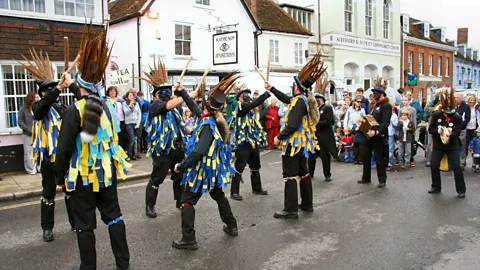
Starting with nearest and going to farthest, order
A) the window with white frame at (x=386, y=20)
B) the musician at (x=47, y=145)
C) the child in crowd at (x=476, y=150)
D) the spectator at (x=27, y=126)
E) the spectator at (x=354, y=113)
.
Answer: the musician at (x=47, y=145) → the spectator at (x=27, y=126) → the child in crowd at (x=476, y=150) → the spectator at (x=354, y=113) → the window with white frame at (x=386, y=20)

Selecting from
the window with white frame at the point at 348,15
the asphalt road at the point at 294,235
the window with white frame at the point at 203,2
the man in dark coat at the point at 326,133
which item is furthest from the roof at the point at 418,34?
the asphalt road at the point at 294,235

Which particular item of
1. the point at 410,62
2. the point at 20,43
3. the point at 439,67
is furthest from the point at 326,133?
the point at 439,67

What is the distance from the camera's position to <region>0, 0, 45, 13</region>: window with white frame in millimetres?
10289

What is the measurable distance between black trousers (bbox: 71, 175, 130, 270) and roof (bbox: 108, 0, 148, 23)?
15.1 metres

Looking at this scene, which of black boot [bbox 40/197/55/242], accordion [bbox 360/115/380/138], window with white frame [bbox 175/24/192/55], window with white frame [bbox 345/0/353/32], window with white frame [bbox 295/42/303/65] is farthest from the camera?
window with white frame [bbox 345/0/353/32]

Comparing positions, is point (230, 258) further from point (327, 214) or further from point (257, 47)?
point (257, 47)

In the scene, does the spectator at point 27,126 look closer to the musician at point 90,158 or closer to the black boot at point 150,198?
the black boot at point 150,198

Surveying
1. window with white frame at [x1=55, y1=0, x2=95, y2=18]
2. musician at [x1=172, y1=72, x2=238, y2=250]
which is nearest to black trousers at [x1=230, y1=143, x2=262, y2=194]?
musician at [x1=172, y1=72, x2=238, y2=250]

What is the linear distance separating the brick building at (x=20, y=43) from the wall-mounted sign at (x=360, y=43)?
64.0 feet

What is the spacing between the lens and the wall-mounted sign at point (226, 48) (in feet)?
55.0

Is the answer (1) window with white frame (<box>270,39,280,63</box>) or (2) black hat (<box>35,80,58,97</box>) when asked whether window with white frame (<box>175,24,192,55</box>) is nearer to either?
(1) window with white frame (<box>270,39,280,63</box>)

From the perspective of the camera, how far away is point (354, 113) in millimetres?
11125

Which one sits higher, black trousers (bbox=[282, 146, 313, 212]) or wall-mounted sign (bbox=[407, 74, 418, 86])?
wall-mounted sign (bbox=[407, 74, 418, 86])

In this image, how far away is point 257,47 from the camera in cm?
2241
